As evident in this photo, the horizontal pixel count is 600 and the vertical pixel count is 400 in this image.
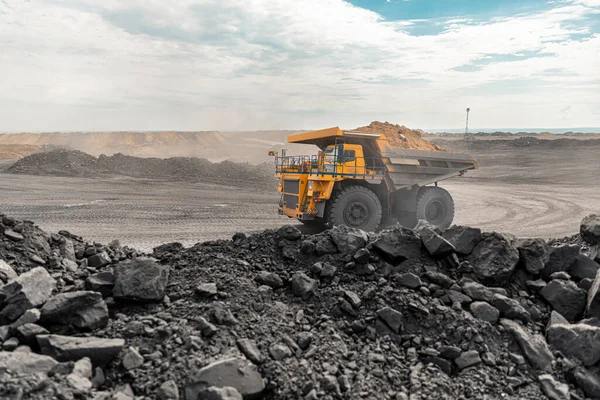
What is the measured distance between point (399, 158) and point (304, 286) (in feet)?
21.8

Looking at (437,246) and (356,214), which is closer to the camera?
(437,246)

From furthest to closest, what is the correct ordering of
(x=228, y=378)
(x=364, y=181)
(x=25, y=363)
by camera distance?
1. (x=364, y=181)
2. (x=228, y=378)
3. (x=25, y=363)

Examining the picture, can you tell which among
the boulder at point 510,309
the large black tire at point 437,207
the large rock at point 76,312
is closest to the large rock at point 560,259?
the boulder at point 510,309

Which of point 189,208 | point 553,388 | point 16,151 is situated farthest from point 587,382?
point 16,151

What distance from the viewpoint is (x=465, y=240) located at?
16.2ft

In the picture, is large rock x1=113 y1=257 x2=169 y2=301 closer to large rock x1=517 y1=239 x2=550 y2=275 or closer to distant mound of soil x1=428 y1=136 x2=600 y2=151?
large rock x1=517 y1=239 x2=550 y2=275

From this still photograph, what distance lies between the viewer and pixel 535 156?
110ft

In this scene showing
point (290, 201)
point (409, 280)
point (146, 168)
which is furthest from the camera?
point (146, 168)

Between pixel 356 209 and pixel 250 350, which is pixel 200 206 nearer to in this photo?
pixel 356 209

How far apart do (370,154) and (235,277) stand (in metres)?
6.50

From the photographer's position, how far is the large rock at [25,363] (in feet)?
8.80

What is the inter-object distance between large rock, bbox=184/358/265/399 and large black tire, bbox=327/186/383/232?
6445mm

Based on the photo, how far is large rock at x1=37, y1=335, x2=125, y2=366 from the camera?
117 inches

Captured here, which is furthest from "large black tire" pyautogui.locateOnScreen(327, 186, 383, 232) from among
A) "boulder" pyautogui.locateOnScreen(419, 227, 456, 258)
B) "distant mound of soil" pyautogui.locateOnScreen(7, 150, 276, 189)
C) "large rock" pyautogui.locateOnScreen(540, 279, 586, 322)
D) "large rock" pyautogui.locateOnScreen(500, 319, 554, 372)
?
"distant mound of soil" pyautogui.locateOnScreen(7, 150, 276, 189)
